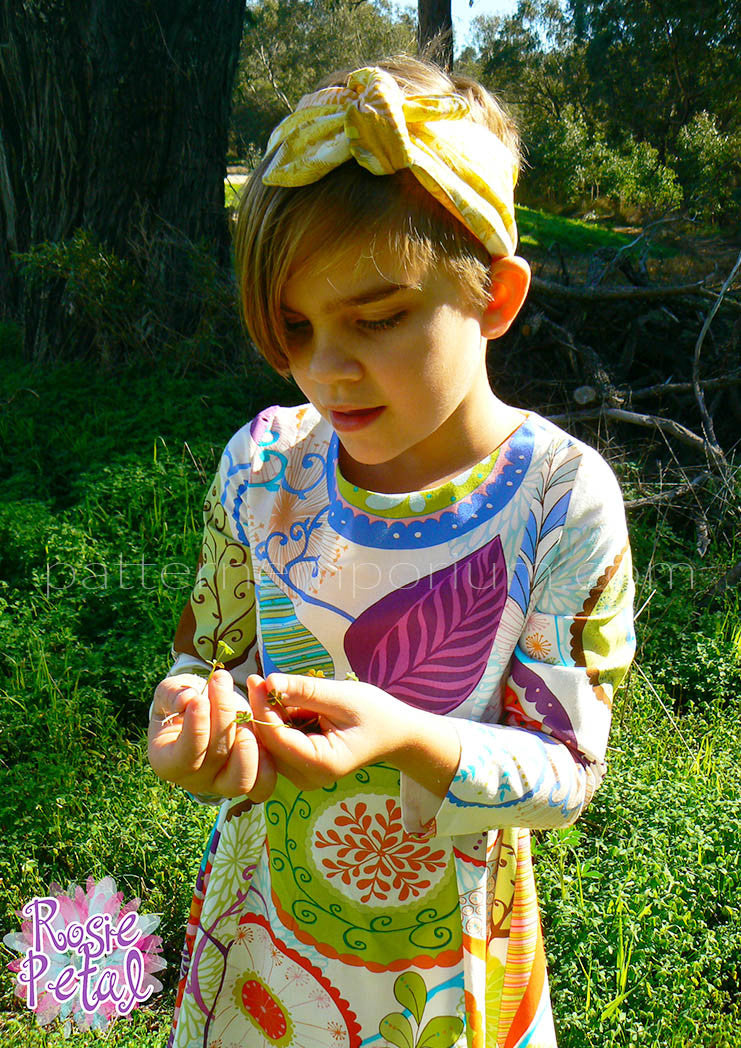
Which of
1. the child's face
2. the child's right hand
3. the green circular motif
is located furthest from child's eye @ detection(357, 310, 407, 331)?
the green circular motif

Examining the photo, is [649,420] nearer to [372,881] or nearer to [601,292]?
[601,292]

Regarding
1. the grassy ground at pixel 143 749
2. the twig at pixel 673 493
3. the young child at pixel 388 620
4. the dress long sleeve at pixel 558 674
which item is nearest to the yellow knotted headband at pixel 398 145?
the young child at pixel 388 620

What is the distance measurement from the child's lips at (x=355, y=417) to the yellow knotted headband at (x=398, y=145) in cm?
25

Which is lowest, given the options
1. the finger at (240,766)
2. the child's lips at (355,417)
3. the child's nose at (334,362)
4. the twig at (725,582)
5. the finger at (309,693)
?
the twig at (725,582)

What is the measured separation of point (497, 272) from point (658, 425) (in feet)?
10.6

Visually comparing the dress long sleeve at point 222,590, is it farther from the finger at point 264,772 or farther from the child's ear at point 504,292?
the child's ear at point 504,292

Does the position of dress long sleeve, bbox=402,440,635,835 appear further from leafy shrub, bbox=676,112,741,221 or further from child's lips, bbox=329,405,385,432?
leafy shrub, bbox=676,112,741,221

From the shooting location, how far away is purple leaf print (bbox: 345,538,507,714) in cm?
120

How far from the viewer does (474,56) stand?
17.4m

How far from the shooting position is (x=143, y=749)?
2943mm

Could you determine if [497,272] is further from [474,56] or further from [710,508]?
[474,56]

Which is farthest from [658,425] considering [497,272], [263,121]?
[263,121]

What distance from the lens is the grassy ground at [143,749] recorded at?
7.21 feet

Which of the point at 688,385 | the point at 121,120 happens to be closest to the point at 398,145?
→ the point at 688,385
